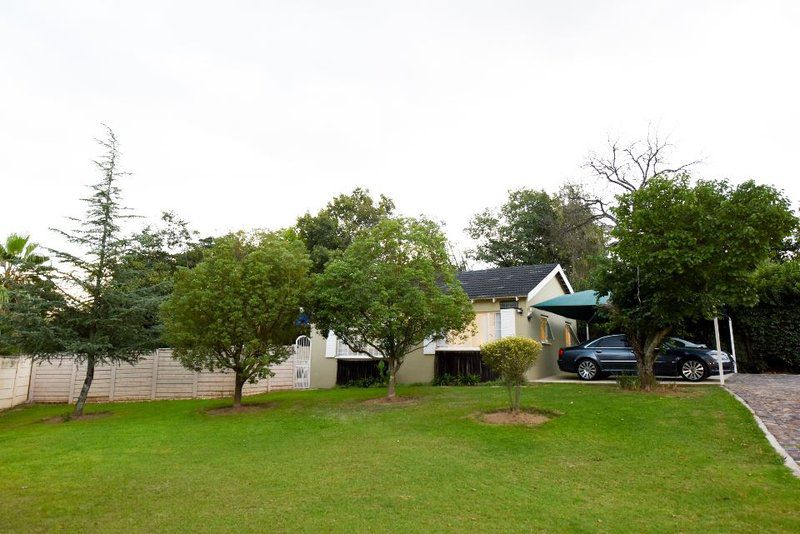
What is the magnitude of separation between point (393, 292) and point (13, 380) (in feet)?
42.7

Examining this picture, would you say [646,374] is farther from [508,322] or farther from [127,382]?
[127,382]

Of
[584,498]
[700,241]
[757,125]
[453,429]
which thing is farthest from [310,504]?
[757,125]

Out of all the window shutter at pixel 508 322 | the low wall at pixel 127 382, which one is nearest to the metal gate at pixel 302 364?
the low wall at pixel 127 382

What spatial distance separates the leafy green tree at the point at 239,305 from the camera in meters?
11.7

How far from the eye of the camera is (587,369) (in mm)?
15195

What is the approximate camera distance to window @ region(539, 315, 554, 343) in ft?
58.2

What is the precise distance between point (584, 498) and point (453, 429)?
370cm

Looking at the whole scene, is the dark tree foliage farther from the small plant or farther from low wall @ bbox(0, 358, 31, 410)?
low wall @ bbox(0, 358, 31, 410)

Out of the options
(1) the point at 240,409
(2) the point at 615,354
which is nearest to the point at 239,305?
(1) the point at 240,409

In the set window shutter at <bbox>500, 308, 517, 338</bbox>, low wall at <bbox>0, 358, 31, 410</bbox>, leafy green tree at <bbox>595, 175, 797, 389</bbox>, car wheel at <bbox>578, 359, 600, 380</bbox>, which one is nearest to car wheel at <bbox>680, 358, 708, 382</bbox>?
car wheel at <bbox>578, 359, 600, 380</bbox>

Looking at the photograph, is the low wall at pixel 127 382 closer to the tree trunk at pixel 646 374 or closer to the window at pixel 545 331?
the window at pixel 545 331

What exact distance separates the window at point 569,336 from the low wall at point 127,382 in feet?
46.9

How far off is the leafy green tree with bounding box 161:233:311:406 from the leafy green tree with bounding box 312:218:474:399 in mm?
998

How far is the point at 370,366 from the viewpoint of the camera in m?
17.9
